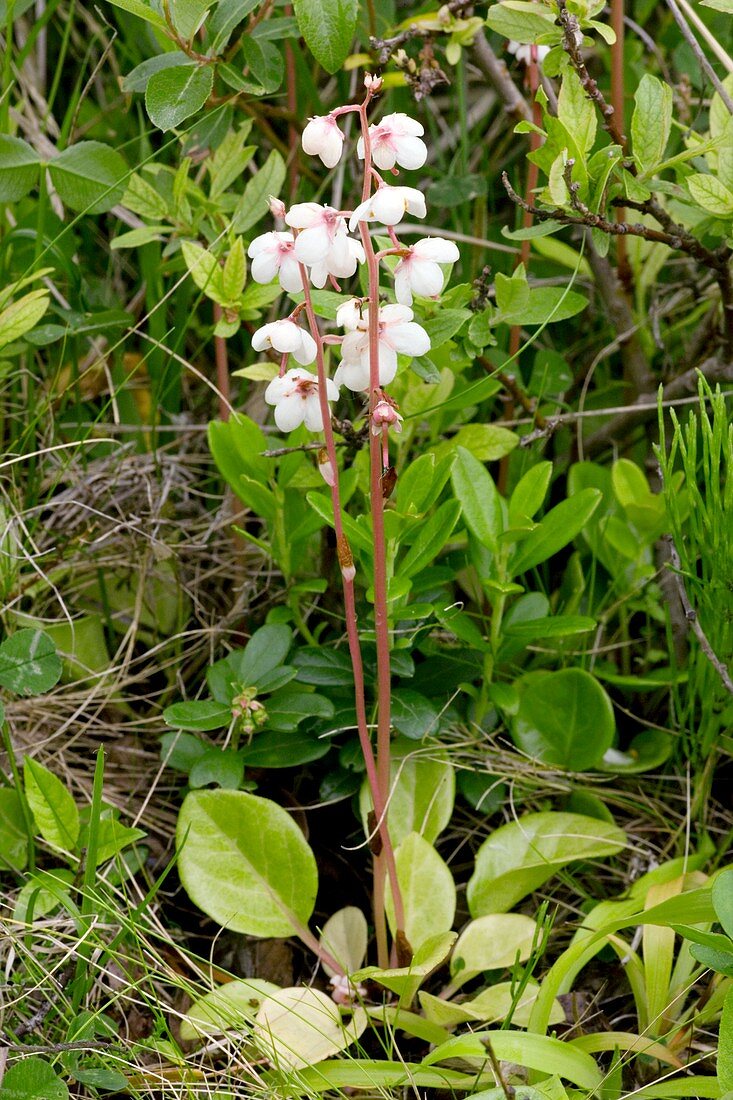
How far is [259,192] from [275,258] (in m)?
0.54

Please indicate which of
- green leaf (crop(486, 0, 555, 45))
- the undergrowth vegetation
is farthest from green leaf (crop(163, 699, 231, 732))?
green leaf (crop(486, 0, 555, 45))

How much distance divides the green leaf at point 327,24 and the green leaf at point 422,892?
93 cm

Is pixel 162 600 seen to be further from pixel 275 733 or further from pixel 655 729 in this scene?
pixel 655 729

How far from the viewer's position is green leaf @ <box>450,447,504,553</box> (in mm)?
1341

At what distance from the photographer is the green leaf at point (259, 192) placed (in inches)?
57.8

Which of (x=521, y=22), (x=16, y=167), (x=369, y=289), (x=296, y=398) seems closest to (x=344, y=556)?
(x=296, y=398)

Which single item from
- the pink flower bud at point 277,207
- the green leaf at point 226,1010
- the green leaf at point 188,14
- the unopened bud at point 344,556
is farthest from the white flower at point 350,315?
the green leaf at point 226,1010

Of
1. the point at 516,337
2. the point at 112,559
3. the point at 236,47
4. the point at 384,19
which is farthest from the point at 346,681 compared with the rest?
the point at 384,19

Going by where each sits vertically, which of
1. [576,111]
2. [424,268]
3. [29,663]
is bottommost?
[29,663]

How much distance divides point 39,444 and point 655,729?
1.09 meters

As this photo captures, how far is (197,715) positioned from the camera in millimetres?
1310

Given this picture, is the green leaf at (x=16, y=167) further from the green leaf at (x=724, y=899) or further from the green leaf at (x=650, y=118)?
the green leaf at (x=724, y=899)

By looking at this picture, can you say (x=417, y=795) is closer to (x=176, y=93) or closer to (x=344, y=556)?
(x=344, y=556)

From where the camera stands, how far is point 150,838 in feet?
4.76
